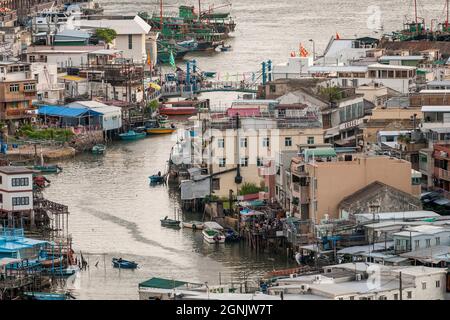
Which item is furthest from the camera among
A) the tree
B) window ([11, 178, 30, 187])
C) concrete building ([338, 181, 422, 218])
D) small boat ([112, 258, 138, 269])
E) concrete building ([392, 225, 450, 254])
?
the tree

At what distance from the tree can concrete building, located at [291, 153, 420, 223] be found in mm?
15838

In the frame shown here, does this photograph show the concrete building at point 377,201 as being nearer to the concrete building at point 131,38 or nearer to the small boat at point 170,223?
the small boat at point 170,223

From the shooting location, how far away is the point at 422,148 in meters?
14.8

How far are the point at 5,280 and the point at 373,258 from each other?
9.68 ft

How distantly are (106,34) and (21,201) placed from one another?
50.3ft

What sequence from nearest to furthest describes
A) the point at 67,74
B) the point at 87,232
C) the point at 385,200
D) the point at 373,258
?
the point at 373,258 → the point at 385,200 → the point at 87,232 → the point at 67,74

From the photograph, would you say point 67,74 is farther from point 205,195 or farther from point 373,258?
point 373,258

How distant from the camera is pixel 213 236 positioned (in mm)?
13164

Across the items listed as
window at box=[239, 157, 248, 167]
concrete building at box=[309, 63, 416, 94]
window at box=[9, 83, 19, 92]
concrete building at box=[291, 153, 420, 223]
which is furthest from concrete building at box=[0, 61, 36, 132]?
concrete building at box=[291, 153, 420, 223]

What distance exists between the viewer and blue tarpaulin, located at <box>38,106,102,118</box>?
2222cm

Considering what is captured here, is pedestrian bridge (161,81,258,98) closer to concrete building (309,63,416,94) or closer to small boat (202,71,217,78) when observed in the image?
small boat (202,71,217,78)
